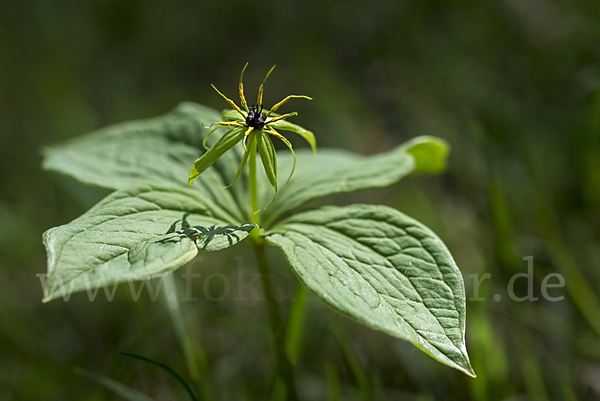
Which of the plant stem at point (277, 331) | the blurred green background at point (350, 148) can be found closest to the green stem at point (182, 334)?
the blurred green background at point (350, 148)

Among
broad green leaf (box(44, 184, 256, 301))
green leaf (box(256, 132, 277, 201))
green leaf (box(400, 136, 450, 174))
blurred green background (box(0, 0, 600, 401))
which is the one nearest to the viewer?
broad green leaf (box(44, 184, 256, 301))

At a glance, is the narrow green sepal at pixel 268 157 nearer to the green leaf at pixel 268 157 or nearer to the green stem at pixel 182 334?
the green leaf at pixel 268 157

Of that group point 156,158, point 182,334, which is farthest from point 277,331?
point 156,158

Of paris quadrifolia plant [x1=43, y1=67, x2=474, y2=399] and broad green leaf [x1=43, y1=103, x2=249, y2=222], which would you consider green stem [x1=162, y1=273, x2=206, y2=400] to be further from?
broad green leaf [x1=43, y1=103, x2=249, y2=222]

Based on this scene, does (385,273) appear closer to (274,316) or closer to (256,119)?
(274,316)

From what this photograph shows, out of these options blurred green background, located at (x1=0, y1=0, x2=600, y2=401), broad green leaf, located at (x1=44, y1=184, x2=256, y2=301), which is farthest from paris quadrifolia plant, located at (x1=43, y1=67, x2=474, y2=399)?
blurred green background, located at (x1=0, y1=0, x2=600, y2=401)

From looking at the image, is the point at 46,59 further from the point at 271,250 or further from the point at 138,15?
the point at 271,250

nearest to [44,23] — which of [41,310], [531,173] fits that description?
[41,310]
